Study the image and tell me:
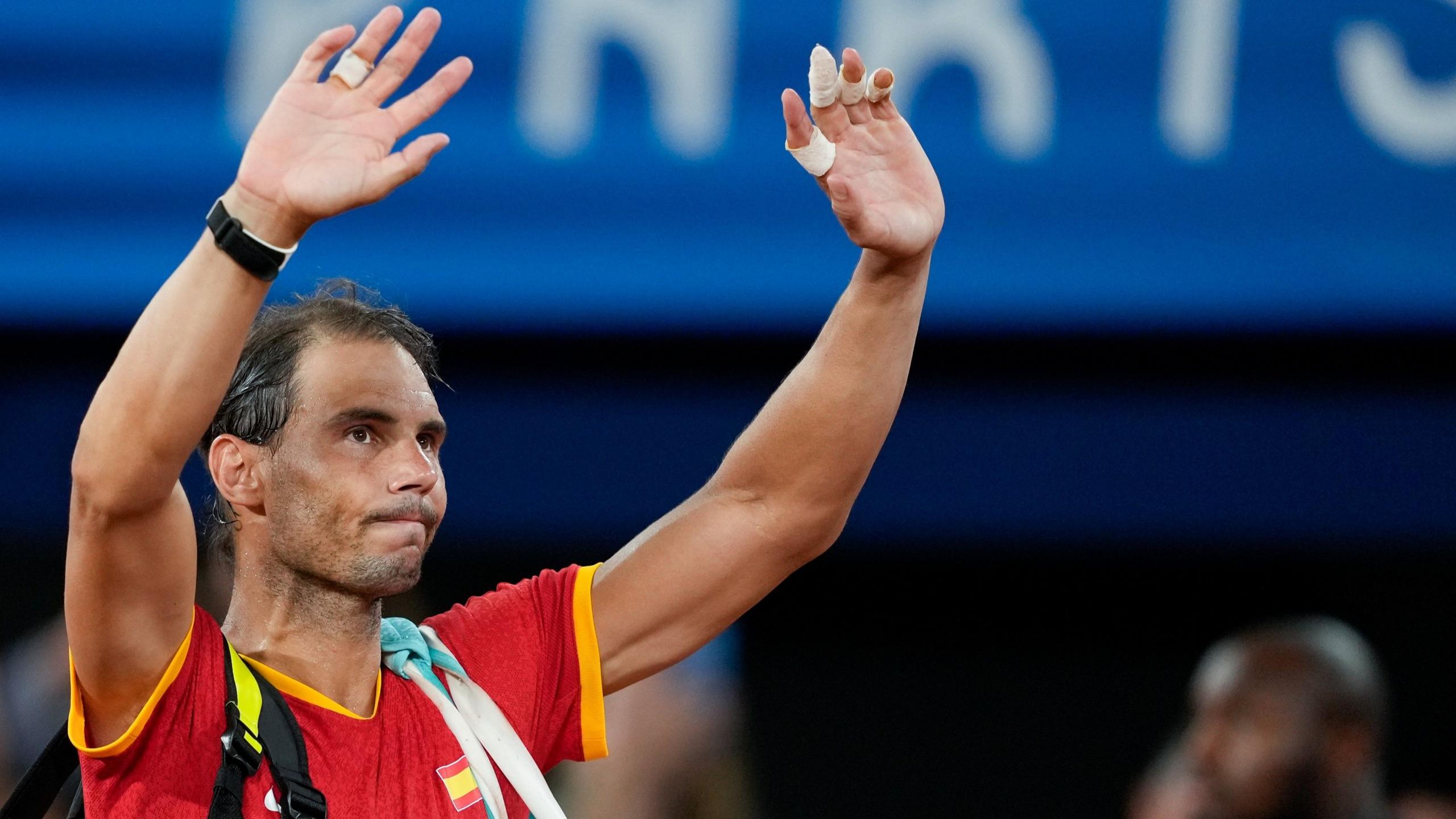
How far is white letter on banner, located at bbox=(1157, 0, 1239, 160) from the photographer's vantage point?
178 inches

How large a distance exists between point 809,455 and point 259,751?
887mm

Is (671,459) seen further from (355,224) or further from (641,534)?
(641,534)

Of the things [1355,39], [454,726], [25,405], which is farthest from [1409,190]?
[25,405]

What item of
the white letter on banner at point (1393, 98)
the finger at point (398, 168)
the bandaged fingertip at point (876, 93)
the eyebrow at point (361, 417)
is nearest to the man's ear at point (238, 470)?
the eyebrow at point (361, 417)

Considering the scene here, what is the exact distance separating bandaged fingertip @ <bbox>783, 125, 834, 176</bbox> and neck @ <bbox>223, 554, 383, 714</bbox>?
86cm

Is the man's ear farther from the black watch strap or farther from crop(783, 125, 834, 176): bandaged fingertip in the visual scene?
crop(783, 125, 834, 176): bandaged fingertip

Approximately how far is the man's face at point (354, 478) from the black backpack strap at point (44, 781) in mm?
385

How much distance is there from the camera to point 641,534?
275 cm

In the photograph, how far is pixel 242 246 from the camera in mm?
2006

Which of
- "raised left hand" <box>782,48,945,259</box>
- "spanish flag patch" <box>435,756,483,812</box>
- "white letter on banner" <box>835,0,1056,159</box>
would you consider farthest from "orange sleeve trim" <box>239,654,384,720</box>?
"white letter on banner" <box>835,0,1056,159</box>

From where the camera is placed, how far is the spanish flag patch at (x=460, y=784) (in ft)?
7.85

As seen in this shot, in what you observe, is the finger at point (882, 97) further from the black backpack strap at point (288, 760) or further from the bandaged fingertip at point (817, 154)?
the black backpack strap at point (288, 760)

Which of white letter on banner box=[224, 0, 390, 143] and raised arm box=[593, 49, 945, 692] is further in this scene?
white letter on banner box=[224, 0, 390, 143]

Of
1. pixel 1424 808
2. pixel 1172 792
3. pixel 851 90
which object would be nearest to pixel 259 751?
pixel 851 90
